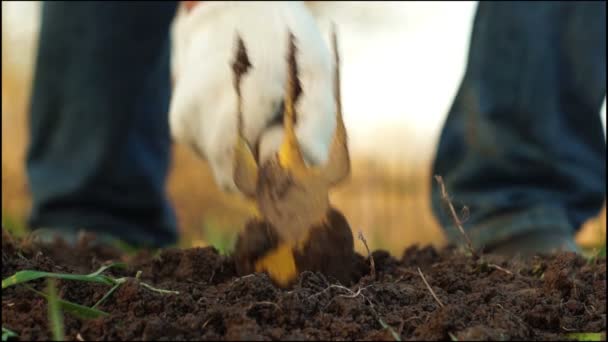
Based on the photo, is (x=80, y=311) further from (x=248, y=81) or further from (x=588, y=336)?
(x=588, y=336)

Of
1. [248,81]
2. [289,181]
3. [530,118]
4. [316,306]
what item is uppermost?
[248,81]

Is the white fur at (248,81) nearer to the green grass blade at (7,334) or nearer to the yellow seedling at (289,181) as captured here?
the yellow seedling at (289,181)

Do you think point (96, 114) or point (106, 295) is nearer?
point (106, 295)

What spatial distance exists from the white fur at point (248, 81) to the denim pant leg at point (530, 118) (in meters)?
0.92

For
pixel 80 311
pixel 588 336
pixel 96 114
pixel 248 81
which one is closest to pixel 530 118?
pixel 248 81

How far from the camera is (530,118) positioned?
2219mm

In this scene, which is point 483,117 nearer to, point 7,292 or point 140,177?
point 140,177

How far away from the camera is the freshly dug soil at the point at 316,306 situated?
2.77 feet

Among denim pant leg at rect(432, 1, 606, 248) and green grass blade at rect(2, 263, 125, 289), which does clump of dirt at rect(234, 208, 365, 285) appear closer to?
green grass blade at rect(2, 263, 125, 289)

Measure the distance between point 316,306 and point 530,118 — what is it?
4.82 ft

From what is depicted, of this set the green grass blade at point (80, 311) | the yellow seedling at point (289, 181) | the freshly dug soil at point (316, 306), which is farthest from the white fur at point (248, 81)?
the green grass blade at point (80, 311)

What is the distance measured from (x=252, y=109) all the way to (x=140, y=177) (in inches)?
68.8

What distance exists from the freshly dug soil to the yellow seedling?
0.07 meters

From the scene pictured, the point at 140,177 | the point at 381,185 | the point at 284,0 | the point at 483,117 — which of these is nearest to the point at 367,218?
the point at 381,185
